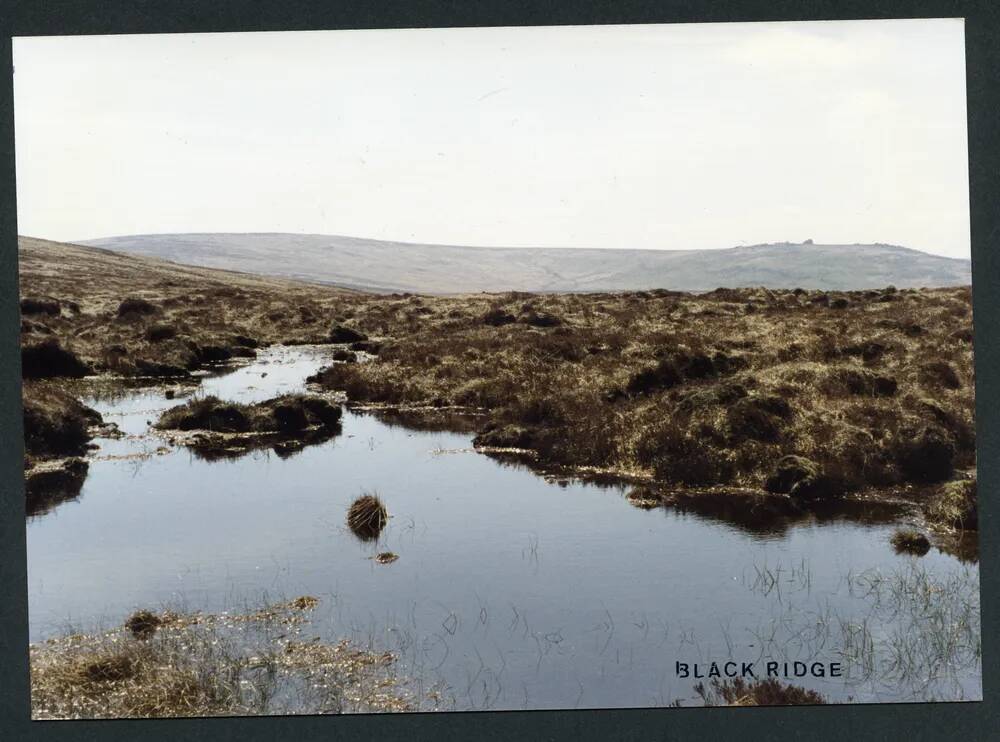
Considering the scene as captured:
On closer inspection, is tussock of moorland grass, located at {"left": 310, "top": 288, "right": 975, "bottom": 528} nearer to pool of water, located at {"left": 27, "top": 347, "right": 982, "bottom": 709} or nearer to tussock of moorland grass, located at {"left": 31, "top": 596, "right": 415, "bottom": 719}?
pool of water, located at {"left": 27, "top": 347, "right": 982, "bottom": 709}

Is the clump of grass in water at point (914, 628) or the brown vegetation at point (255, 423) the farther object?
the brown vegetation at point (255, 423)

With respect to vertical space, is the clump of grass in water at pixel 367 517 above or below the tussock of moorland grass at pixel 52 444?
below

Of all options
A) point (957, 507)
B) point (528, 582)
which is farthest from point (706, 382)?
point (528, 582)

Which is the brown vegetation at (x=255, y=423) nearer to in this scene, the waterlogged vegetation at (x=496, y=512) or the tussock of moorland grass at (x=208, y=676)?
the waterlogged vegetation at (x=496, y=512)

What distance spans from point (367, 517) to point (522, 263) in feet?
19.9

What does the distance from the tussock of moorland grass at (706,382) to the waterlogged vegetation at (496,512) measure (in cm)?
7

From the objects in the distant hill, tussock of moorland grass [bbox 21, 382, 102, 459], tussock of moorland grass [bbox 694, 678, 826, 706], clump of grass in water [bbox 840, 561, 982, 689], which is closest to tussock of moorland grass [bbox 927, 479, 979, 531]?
clump of grass in water [bbox 840, 561, 982, 689]

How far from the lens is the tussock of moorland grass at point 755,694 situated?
11977mm

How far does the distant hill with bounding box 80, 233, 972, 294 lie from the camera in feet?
56.7

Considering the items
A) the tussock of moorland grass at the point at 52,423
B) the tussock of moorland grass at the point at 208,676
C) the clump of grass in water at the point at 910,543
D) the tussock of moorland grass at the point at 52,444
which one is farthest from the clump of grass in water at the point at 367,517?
the clump of grass in water at the point at 910,543

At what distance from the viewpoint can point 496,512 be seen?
52.4ft

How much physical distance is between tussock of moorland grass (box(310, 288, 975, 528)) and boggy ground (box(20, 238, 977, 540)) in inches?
1.6

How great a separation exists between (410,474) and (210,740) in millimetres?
6554

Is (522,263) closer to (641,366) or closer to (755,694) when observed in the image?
(641,366)
